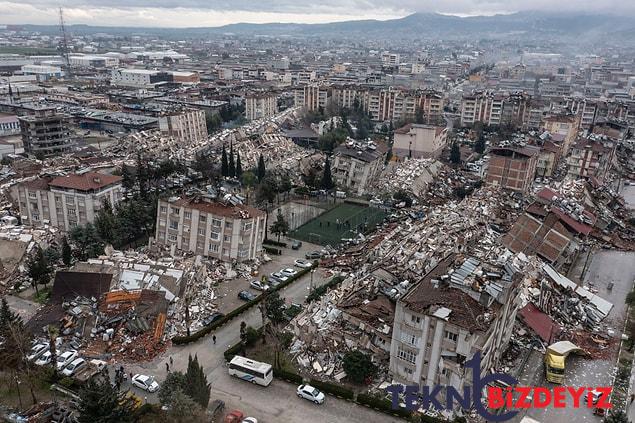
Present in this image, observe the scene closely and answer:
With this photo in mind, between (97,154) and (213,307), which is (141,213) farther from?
(97,154)

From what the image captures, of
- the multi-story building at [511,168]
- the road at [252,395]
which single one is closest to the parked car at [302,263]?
the road at [252,395]

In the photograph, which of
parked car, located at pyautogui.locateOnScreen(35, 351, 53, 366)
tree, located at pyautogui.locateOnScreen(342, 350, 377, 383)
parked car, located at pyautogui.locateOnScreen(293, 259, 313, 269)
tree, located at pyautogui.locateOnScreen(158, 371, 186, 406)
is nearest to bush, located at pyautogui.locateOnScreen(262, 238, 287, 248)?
parked car, located at pyautogui.locateOnScreen(293, 259, 313, 269)

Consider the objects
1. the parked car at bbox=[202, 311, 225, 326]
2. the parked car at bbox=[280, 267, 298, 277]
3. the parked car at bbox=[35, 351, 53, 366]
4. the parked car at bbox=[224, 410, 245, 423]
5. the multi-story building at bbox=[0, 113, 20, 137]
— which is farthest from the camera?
the multi-story building at bbox=[0, 113, 20, 137]

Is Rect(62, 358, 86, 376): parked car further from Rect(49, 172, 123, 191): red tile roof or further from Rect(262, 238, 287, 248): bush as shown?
Rect(49, 172, 123, 191): red tile roof

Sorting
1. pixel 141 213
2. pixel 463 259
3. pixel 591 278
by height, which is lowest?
pixel 591 278

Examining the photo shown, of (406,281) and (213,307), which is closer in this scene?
(406,281)

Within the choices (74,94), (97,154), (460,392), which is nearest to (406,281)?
(460,392)

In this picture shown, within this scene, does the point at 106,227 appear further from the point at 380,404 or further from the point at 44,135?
the point at 44,135
